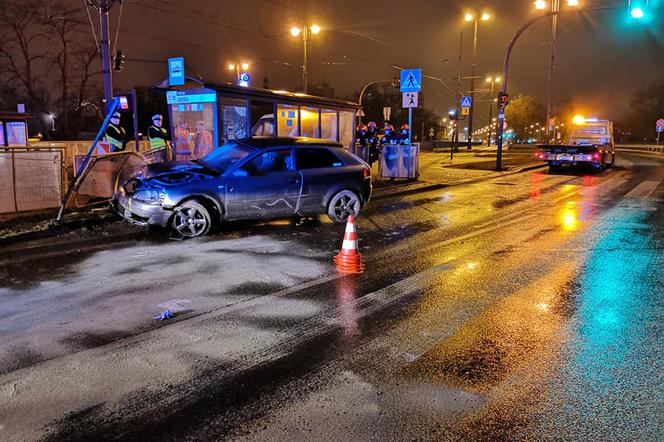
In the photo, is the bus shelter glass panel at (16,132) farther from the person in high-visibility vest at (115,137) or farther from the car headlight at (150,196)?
the car headlight at (150,196)

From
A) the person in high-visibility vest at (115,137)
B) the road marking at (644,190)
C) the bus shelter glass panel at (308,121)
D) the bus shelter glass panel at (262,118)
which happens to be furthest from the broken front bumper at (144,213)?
the road marking at (644,190)

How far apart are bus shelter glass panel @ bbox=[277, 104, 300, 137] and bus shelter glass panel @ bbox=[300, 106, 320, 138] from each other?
26 cm

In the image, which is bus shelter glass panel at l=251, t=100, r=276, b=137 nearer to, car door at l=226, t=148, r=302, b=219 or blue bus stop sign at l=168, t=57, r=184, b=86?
blue bus stop sign at l=168, t=57, r=184, b=86

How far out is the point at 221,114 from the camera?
43.3ft

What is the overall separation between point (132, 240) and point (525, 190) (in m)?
12.0

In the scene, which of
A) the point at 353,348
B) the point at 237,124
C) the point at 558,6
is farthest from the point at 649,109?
the point at 353,348

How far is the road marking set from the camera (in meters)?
14.7

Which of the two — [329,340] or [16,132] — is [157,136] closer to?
[16,132]

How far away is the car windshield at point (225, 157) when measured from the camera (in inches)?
361

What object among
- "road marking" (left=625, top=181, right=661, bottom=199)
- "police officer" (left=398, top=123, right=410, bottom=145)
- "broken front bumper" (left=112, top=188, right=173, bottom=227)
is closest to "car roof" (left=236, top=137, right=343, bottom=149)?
"broken front bumper" (left=112, top=188, right=173, bottom=227)

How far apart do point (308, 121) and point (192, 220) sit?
8.06 m

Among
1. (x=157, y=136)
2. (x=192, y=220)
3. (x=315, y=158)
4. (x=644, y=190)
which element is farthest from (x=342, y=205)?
(x=644, y=190)

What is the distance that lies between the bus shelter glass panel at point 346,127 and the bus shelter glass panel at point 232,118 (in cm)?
429

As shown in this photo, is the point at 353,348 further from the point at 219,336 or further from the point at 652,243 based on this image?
the point at 652,243
